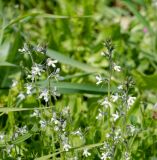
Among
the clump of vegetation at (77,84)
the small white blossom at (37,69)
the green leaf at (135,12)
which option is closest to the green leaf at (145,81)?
the clump of vegetation at (77,84)

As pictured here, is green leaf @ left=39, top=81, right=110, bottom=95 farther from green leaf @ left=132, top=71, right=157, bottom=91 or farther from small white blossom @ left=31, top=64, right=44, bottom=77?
small white blossom @ left=31, top=64, right=44, bottom=77

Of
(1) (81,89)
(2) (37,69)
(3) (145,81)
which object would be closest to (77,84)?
(1) (81,89)

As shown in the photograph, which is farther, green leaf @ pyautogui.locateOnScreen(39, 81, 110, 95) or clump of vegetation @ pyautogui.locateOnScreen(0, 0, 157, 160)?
green leaf @ pyautogui.locateOnScreen(39, 81, 110, 95)

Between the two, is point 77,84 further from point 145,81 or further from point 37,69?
point 37,69

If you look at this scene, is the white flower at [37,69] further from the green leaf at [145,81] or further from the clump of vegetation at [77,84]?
the green leaf at [145,81]

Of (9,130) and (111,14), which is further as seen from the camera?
(111,14)

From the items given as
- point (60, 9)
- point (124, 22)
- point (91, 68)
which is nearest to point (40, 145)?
point (91, 68)

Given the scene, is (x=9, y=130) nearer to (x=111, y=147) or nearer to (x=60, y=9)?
(x=111, y=147)

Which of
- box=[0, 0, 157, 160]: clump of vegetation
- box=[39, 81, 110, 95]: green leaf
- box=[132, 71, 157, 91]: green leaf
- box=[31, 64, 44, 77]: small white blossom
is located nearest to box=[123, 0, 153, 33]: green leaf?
box=[0, 0, 157, 160]: clump of vegetation

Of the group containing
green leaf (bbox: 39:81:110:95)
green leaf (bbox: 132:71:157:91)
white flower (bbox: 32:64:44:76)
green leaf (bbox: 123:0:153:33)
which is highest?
green leaf (bbox: 123:0:153:33)

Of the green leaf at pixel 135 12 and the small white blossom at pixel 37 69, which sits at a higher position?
the green leaf at pixel 135 12

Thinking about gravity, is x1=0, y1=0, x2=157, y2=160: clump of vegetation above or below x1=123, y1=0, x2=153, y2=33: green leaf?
below
